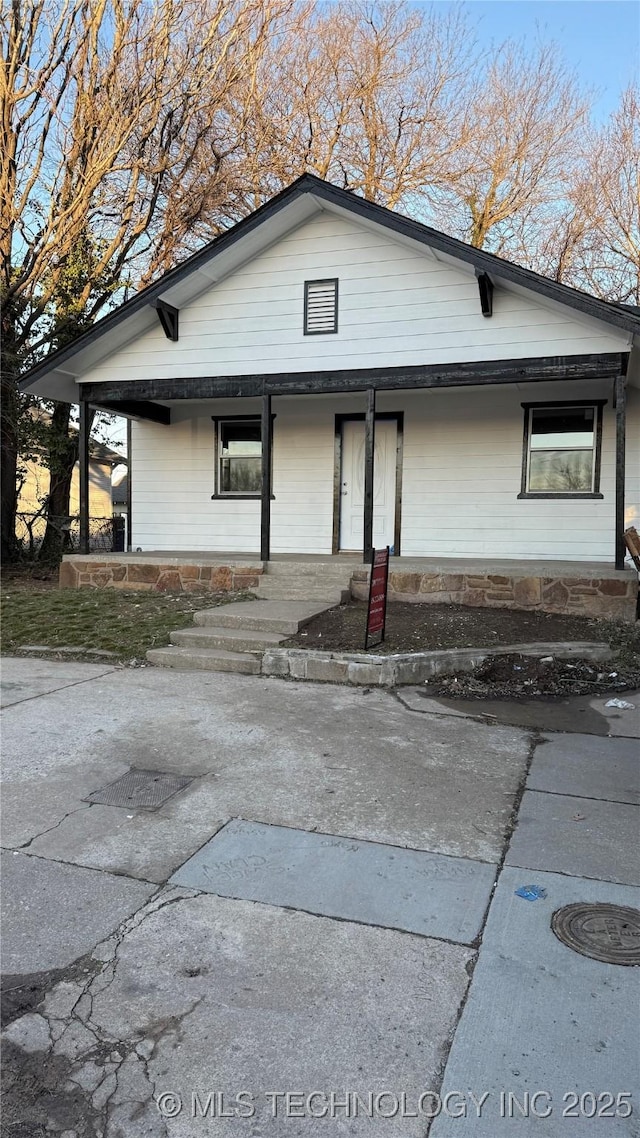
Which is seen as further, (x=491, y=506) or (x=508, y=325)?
(x=491, y=506)

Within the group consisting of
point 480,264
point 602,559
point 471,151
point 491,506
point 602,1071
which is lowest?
point 602,1071

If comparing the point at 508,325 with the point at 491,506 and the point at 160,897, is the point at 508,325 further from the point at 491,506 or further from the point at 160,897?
the point at 160,897

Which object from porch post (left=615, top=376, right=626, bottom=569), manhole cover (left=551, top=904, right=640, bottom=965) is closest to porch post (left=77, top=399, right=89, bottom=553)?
porch post (left=615, top=376, right=626, bottom=569)

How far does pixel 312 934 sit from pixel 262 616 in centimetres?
558

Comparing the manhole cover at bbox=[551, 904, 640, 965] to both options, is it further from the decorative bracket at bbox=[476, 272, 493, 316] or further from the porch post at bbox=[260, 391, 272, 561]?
the decorative bracket at bbox=[476, 272, 493, 316]

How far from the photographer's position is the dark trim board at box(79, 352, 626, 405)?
948cm

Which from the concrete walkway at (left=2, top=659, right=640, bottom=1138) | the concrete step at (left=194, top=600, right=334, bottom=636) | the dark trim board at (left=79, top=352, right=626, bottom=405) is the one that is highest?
the dark trim board at (left=79, top=352, right=626, bottom=405)

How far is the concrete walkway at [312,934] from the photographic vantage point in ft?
6.47

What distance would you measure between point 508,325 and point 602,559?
156 inches

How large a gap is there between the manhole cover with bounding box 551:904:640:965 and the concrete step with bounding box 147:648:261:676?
176 inches

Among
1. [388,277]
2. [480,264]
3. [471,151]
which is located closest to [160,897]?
[480,264]

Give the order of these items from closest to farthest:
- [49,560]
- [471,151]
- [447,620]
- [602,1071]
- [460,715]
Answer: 1. [602,1071]
2. [460,715]
3. [447,620]
4. [49,560]
5. [471,151]

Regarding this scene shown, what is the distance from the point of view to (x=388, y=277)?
1047cm

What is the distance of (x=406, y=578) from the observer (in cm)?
1004
